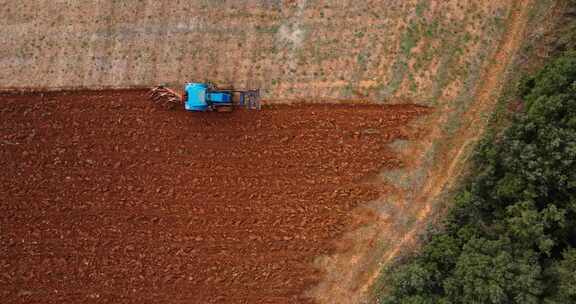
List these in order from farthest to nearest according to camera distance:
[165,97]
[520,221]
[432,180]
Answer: [165,97] → [432,180] → [520,221]

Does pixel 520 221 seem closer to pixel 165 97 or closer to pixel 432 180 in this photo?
pixel 432 180

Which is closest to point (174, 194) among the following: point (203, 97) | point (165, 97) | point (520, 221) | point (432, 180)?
point (165, 97)

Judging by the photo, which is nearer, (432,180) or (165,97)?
(432,180)

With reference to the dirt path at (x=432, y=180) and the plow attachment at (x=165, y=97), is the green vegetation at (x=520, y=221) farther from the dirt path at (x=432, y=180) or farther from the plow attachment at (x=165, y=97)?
the plow attachment at (x=165, y=97)

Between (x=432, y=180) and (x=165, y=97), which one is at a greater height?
(x=165, y=97)

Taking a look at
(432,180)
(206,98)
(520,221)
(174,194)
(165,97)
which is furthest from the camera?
(165,97)

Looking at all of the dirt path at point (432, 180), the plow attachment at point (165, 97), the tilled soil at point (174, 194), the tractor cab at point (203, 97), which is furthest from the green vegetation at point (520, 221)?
the plow attachment at point (165, 97)

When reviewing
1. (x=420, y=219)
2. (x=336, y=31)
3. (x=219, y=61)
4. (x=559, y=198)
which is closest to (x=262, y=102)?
(x=219, y=61)

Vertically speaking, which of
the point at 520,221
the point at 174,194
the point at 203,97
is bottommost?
the point at 174,194
